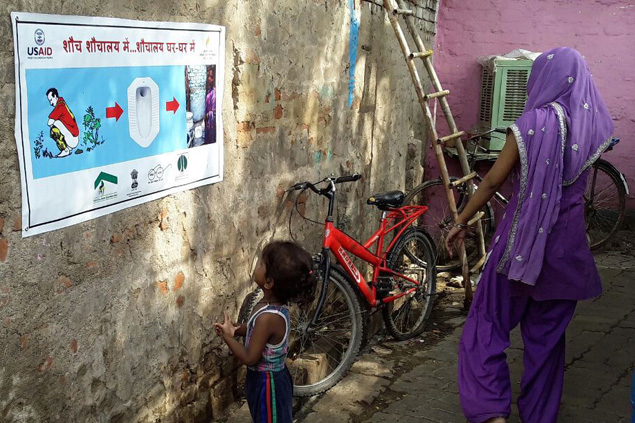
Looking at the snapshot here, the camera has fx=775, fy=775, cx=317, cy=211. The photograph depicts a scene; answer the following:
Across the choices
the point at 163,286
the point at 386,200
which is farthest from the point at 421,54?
the point at 163,286

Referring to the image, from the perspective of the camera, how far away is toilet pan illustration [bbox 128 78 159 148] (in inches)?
119

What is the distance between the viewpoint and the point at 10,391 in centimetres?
256

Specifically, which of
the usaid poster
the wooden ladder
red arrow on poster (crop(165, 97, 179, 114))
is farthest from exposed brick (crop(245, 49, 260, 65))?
the wooden ladder

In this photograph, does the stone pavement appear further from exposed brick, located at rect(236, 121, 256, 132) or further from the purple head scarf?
exposed brick, located at rect(236, 121, 256, 132)

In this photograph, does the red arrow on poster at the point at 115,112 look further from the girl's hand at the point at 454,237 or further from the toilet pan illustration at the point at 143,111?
the girl's hand at the point at 454,237

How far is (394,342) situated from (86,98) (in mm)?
3274

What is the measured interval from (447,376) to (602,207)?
11.4 ft

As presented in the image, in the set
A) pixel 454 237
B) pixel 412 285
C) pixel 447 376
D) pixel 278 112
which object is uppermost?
pixel 278 112

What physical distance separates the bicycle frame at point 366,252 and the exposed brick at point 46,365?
1.82 meters

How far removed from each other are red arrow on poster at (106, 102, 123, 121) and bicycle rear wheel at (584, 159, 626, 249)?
5.48m

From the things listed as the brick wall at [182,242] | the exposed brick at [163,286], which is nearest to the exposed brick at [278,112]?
the brick wall at [182,242]

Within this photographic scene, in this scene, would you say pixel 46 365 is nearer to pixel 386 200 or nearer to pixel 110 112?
pixel 110 112

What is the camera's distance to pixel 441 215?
7.43 meters

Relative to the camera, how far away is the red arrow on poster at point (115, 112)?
290 cm
